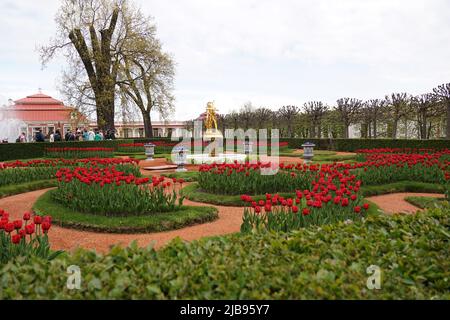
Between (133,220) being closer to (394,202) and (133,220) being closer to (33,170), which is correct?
(394,202)

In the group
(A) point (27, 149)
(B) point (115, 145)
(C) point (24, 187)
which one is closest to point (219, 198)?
(C) point (24, 187)

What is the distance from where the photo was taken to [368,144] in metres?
26.6

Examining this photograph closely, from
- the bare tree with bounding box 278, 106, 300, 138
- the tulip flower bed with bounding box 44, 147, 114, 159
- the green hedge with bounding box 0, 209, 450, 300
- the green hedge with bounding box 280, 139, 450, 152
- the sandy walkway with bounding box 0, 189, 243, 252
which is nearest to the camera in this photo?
the green hedge with bounding box 0, 209, 450, 300

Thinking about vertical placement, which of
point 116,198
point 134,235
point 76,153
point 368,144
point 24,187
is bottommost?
point 134,235

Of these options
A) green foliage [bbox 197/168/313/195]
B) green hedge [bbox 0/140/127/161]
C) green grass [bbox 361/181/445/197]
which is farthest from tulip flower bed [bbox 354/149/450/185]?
green hedge [bbox 0/140/127/161]

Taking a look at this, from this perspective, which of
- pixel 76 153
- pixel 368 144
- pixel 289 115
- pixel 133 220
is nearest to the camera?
pixel 133 220

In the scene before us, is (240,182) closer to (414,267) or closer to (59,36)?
(414,267)

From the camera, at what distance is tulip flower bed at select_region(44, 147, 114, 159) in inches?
813

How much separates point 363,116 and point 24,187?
35281mm

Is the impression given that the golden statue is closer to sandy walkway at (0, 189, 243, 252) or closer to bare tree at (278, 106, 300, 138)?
sandy walkway at (0, 189, 243, 252)

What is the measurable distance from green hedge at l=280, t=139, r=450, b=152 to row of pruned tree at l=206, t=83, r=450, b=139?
5965 millimetres

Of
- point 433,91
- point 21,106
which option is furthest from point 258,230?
point 21,106

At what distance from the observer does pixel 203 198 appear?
9.62 m

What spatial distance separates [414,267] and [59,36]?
31.6 metres
